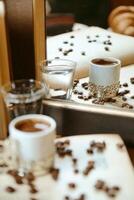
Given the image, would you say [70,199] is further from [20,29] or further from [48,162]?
[20,29]

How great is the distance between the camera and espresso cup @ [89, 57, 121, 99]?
59cm

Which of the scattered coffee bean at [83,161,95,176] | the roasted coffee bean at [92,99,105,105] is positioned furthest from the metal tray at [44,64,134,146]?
the scattered coffee bean at [83,161,95,176]

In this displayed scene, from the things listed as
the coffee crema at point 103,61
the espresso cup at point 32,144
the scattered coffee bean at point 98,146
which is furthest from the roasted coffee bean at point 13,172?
the coffee crema at point 103,61

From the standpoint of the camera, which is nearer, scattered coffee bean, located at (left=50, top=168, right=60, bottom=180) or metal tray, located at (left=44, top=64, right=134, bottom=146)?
scattered coffee bean, located at (left=50, top=168, right=60, bottom=180)

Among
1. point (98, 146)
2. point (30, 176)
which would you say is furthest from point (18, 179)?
point (98, 146)

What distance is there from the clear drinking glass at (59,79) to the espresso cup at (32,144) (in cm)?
11

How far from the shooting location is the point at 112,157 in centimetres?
49

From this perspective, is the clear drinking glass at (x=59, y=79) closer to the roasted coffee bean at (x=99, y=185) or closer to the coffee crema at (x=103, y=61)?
the coffee crema at (x=103, y=61)

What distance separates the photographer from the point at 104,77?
1.93 feet

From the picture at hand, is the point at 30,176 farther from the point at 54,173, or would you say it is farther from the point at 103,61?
the point at 103,61

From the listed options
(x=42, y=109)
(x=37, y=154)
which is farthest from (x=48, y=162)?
(x=42, y=109)

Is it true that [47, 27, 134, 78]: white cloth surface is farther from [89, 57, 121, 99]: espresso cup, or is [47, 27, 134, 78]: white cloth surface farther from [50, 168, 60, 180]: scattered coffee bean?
[50, 168, 60, 180]: scattered coffee bean

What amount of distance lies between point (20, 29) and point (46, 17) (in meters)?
0.05

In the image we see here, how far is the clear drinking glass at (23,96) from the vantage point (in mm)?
537
